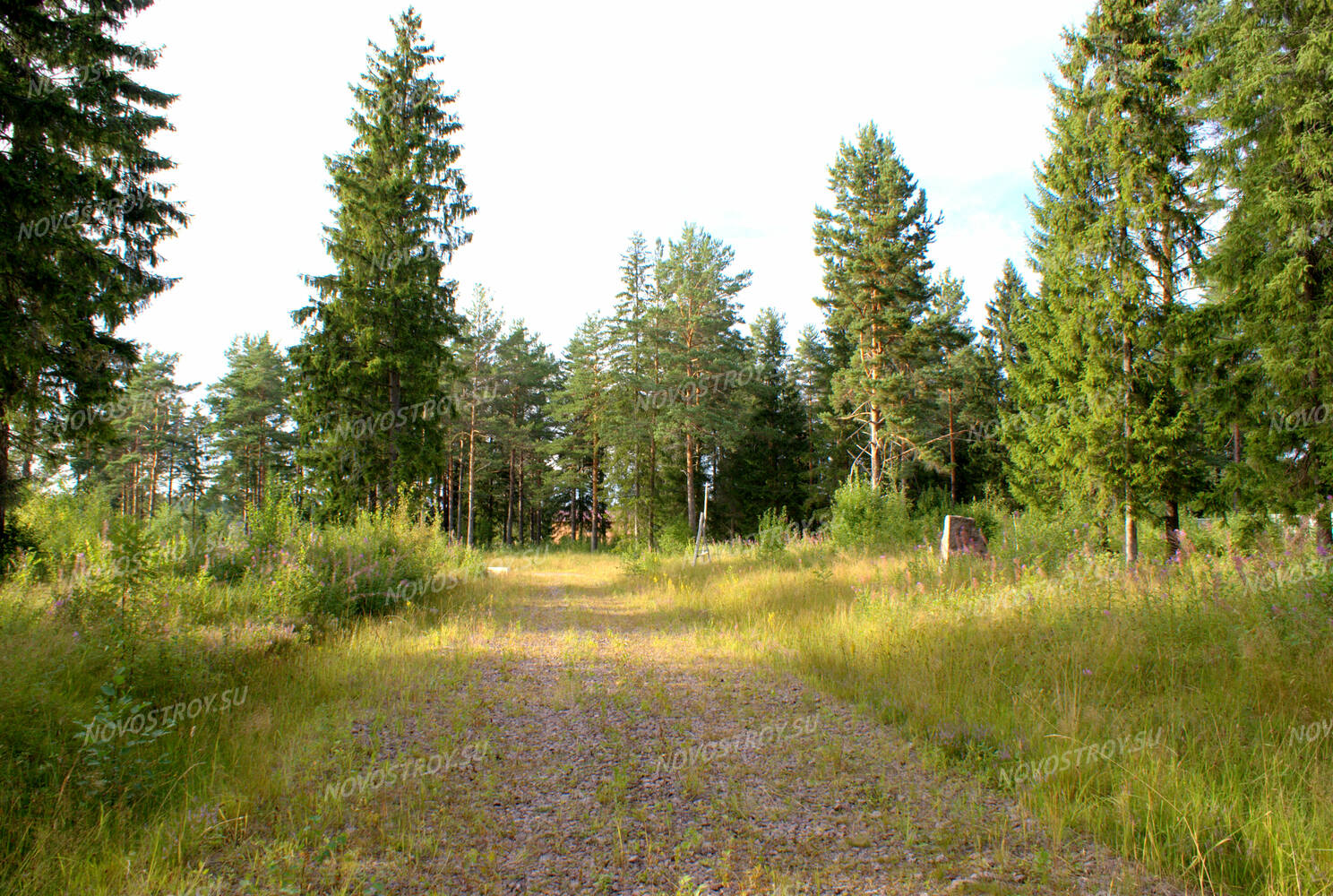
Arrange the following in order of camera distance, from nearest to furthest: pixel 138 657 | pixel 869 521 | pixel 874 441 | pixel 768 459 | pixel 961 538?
1. pixel 138 657
2. pixel 961 538
3. pixel 869 521
4. pixel 874 441
5. pixel 768 459

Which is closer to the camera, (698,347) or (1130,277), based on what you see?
(1130,277)

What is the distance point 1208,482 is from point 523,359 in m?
36.4

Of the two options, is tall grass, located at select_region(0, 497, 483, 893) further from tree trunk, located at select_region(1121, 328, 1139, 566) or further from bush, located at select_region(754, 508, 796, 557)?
tree trunk, located at select_region(1121, 328, 1139, 566)

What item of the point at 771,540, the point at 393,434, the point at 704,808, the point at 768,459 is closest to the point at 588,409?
the point at 768,459

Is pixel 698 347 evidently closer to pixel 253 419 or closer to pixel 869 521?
pixel 869 521

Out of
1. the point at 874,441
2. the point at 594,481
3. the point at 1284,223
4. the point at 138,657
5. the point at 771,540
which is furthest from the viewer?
the point at 594,481

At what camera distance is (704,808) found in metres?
3.41

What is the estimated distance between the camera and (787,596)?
9625 mm

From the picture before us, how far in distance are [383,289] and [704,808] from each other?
696 inches

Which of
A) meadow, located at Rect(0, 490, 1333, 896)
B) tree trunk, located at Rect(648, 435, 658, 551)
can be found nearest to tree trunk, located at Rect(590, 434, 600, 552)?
tree trunk, located at Rect(648, 435, 658, 551)

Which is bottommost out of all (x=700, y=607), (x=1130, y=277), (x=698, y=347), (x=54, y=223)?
(x=700, y=607)

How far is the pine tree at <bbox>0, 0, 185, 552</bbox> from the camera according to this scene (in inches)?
247

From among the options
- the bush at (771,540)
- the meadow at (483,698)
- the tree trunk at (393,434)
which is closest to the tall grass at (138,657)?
the meadow at (483,698)

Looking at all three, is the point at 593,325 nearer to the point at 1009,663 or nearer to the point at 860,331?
the point at 860,331
